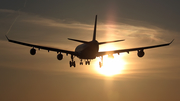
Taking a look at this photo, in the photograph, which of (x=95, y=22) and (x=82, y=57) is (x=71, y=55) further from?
(x=95, y=22)

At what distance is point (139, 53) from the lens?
73.9 metres

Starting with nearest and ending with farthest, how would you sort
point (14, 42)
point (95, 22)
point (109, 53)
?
point (14, 42), point (109, 53), point (95, 22)

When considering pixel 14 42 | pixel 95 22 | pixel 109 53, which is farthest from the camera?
pixel 95 22

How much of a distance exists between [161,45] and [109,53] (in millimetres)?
14184

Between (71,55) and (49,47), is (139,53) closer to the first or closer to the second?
(71,55)

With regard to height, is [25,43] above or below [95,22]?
below

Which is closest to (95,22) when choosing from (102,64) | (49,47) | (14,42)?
(102,64)

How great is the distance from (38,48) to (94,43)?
14930mm

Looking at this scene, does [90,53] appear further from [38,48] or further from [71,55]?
[38,48]

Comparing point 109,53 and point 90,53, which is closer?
point 90,53

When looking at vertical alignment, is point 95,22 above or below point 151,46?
above

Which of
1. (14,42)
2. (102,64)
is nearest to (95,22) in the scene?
(102,64)

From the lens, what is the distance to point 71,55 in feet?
256

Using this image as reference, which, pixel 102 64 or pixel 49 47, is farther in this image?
pixel 102 64
